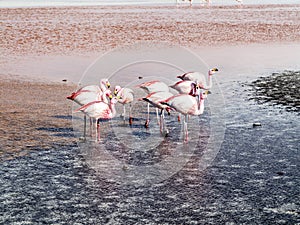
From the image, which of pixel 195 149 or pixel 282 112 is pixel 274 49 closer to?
pixel 282 112

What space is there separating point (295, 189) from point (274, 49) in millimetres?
19555

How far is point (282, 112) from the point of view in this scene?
1204 cm

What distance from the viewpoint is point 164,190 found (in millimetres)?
7375

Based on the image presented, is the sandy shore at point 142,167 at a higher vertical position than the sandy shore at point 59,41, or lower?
lower

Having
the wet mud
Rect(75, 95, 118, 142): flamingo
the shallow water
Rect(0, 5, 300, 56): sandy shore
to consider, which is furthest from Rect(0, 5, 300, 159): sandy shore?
the wet mud

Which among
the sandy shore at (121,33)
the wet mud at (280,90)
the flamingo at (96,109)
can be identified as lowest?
the wet mud at (280,90)

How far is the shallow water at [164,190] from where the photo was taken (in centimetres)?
647

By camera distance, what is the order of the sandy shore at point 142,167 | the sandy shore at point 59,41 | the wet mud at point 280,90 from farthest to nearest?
1. the wet mud at point 280,90
2. the sandy shore at point 59,41
3. the sandy shore at point 142,167

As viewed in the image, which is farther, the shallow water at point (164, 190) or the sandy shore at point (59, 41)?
the sandy shore at point (59, 41)

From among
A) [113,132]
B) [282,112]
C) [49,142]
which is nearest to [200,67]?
[282,112]

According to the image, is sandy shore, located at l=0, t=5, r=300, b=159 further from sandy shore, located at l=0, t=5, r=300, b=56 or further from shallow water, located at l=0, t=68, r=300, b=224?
shallow water, located at l=0, t=68, r=300, b=224

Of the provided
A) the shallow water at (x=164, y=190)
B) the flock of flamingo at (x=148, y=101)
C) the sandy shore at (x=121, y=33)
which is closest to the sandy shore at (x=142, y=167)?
the shallow water at (x=164, y=190)

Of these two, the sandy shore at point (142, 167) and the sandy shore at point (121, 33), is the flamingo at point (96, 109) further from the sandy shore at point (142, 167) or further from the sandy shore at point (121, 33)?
the sandy shore at point (121, 33)

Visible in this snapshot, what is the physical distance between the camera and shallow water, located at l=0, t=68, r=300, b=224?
6.47 meters
